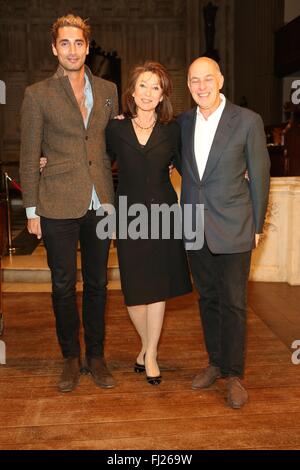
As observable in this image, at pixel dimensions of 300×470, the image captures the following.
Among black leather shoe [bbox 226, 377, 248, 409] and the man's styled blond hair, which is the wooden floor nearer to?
black leather shoe [bbox 226, 377, 248, 409]

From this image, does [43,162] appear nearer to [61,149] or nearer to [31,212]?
[61,149]

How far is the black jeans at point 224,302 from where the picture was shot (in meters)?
2.88

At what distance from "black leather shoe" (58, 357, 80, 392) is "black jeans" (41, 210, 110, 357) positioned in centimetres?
4

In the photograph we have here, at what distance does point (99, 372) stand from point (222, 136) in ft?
4.79

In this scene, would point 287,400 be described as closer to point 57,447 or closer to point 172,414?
point 172,414

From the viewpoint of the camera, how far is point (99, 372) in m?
3.22

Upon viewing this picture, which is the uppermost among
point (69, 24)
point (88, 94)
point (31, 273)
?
point (69, 24)

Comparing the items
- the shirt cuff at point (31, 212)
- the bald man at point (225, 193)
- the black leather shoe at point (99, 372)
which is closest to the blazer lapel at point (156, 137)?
the bald man at point (225, 193)

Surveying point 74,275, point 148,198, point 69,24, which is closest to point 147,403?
point 74,275

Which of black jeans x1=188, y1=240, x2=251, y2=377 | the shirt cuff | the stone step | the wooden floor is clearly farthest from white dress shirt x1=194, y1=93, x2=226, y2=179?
the stone step

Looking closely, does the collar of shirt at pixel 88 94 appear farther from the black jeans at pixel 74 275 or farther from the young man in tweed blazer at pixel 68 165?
the black jeans at pixel 74 275

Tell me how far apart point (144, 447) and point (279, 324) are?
2098 millimetres

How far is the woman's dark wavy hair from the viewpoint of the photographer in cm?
289

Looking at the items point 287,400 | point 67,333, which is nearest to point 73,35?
point 67,333
